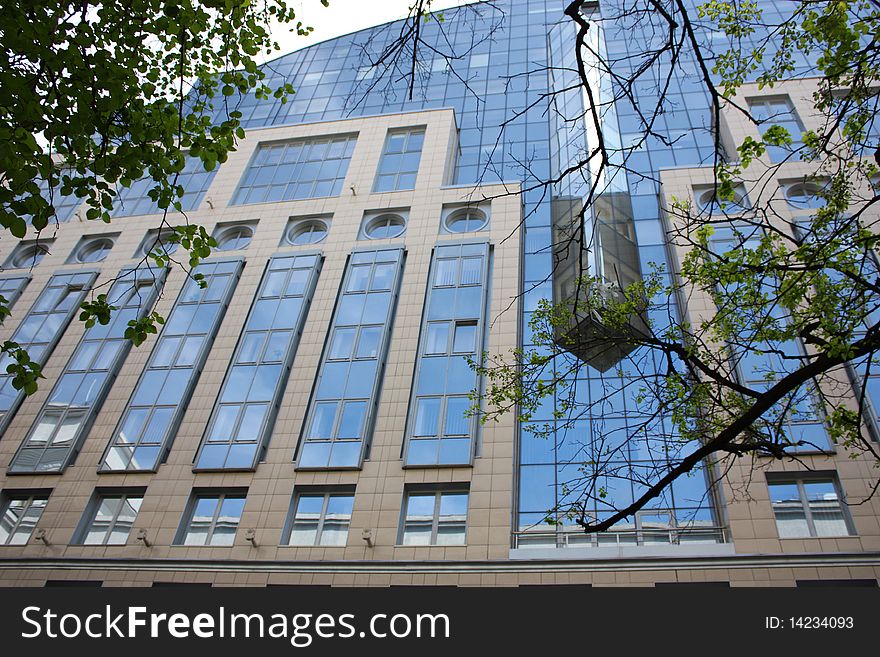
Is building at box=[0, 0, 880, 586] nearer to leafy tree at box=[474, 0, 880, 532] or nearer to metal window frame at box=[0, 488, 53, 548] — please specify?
metal window frame at box=[0, 488, 53, 548]

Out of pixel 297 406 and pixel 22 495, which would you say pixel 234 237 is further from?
pixel 22 495

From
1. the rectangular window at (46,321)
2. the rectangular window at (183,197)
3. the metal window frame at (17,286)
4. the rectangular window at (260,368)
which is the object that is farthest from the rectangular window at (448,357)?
the metal window frame at (17,286)

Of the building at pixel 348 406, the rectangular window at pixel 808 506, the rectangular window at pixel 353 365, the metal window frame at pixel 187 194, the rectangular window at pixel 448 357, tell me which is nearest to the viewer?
the rectangular window at pixel 808 506

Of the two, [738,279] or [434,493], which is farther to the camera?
[434,493]

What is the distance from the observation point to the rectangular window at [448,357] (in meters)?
21.4

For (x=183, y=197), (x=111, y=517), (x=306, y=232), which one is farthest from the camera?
(x=183, y=197)

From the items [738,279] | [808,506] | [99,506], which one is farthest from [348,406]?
[738,279]

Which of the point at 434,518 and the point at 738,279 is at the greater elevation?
the point at 434,518

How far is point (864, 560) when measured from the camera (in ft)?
55.9

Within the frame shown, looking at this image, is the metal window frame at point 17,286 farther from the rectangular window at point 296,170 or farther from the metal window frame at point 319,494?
the metal window frame at point 319,494

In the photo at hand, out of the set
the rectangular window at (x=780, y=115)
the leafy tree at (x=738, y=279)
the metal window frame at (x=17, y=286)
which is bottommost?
the leafy tree at (x=738, y=279)

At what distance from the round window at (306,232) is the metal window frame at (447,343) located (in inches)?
229

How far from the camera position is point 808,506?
18641mm

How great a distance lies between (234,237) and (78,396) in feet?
33.2
